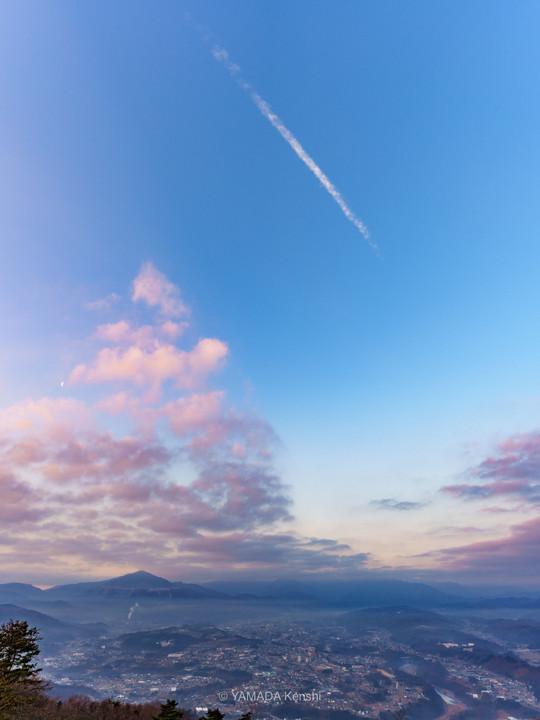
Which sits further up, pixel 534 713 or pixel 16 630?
pixel 16 630

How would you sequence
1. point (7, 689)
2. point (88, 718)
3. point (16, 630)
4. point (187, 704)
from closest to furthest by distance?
point (7, 689) → point (16, 630) → point (88, 718) → point (187, 704)

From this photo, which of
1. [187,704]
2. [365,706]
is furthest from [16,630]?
[365,706]

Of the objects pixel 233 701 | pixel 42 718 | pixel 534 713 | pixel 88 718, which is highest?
pixel 42 718

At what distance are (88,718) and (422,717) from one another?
234310mm

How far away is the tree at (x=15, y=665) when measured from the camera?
28086 mm

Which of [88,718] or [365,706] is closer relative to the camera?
[88,718]

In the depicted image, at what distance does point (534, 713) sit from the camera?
199625mm

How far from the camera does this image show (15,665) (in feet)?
111

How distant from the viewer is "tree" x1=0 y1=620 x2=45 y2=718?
2809 centimetres

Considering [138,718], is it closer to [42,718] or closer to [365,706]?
Result: [42,718]

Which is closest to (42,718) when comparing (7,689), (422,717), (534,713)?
(7,689)

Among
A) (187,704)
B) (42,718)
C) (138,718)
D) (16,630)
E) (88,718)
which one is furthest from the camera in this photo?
(187,704)

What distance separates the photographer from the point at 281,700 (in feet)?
643

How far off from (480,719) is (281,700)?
381 feet
